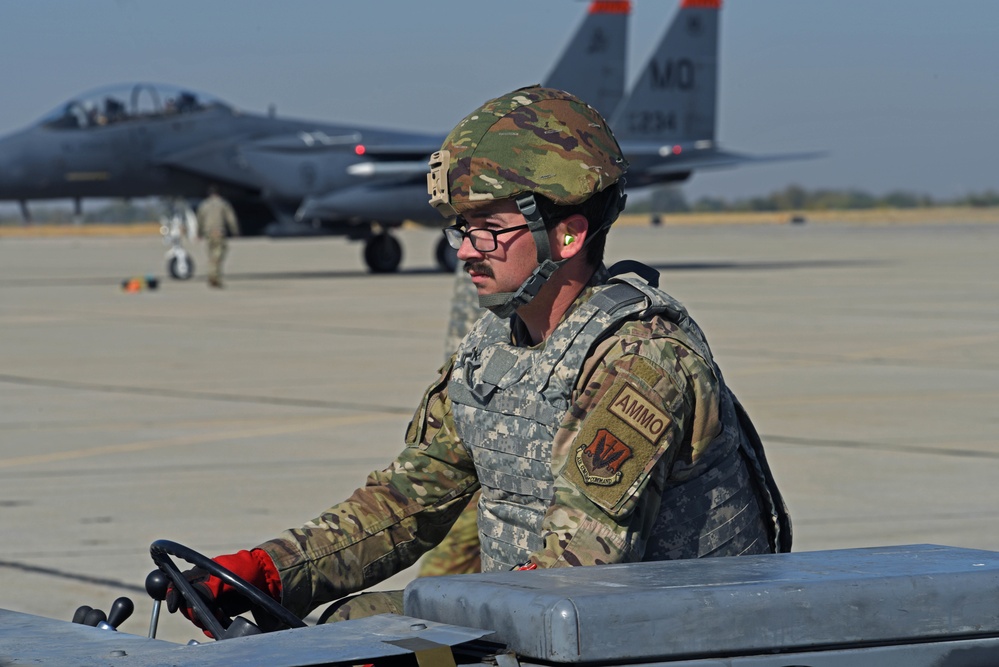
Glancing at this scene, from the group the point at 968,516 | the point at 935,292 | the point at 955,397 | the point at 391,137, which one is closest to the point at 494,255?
the point at 968,516

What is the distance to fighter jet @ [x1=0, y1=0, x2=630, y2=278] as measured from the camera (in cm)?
2583

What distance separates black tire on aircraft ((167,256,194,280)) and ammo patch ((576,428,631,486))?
2523cm

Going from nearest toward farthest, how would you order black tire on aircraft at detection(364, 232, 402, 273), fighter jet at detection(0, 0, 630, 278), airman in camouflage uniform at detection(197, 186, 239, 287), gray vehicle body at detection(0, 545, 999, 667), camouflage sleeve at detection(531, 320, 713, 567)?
gray vehicle body at detection(0, 545, 999, 667), camouflage sleeve at detection(531, 320, 713, 567), airman in camouflage uniform at detection(197, 186, 239, 287), fighter jet at detection(0, 0, 630, 278), black tire on aircraft at detection(364, 232, 402, 273)

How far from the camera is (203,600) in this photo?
8.62 feet

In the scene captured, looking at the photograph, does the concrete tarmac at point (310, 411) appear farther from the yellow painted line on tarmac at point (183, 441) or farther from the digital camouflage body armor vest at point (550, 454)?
the digital camouflage body armor vest at point (550, 454)

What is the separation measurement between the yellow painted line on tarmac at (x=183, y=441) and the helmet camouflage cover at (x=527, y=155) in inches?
235

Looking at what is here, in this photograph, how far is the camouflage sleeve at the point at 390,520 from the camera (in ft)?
9.44

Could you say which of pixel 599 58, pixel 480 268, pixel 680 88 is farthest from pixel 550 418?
pixel 680 88

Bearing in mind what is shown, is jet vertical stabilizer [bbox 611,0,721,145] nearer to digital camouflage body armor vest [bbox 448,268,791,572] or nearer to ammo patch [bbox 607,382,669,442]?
digital camouflage body armor vest [bbox 448,268,791,572]

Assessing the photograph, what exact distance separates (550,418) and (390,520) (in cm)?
48

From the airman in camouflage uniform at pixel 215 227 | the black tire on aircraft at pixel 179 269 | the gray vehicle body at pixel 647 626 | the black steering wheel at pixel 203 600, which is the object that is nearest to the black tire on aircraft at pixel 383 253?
the airman in camouflage uniform at pixel 215 227

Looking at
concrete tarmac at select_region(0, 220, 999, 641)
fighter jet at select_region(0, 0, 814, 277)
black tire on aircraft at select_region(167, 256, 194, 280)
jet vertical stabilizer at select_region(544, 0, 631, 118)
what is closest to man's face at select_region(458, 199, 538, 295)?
concrete tarmac at select_region(0, 220, 999, 641)

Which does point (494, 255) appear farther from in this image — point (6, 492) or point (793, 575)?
point (6, 492)

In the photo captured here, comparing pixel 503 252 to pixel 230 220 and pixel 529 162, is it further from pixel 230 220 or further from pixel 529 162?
pixel 230 220
